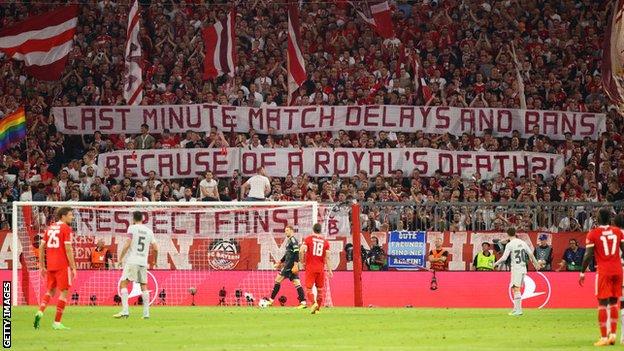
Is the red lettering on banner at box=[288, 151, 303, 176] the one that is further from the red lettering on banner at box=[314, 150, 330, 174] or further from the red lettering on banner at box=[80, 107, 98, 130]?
the red lettering on banner at box=[80, 107, 98, 130]

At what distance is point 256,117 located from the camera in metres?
38.9

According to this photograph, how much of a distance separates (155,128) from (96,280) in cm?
647

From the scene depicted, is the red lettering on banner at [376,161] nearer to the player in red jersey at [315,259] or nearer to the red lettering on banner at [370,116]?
the red lettering on banner at [370,116]

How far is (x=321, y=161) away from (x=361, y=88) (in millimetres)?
3372

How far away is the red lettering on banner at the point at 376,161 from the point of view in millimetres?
37594

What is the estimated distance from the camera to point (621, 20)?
30.4 metres

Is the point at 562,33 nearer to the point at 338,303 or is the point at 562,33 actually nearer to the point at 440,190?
the point at 440,190

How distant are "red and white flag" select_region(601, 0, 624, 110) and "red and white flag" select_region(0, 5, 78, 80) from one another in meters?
15.7

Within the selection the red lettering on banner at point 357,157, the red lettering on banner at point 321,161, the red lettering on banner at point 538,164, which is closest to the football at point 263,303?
the red lettering on banner at point 321,161

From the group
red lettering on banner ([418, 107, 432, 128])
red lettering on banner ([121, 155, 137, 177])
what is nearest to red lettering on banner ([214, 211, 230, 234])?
red lettering on banner ([121, 155, 137, 177])

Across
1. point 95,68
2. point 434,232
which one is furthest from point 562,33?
point 95,68

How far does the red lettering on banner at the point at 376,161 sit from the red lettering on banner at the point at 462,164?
206cm

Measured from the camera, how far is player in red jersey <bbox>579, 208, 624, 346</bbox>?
2100cm
